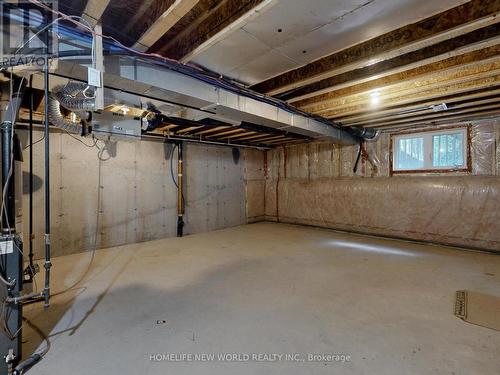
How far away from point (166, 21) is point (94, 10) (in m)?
0.42

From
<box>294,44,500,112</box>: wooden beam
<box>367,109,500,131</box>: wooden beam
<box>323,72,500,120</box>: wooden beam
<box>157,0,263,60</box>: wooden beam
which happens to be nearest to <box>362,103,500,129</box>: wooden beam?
<box>367,109,500,131</box>: wooden beam

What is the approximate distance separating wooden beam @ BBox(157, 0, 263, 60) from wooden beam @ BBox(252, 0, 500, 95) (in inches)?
41.4

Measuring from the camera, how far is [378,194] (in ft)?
15.2

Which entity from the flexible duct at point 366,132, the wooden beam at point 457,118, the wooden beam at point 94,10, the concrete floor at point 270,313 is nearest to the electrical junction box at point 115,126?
the wooden beam at point 94,10

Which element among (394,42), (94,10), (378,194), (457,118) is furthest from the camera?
(378,194)

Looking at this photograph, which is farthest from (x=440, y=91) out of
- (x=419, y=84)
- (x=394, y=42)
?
(x=394, y=42)

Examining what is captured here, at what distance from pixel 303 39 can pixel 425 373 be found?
2.27 metres

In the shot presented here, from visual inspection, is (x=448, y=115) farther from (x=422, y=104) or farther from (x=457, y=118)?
(x=422, y=104)

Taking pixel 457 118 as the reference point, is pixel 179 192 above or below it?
below

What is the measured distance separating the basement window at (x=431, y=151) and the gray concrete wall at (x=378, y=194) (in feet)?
0.40

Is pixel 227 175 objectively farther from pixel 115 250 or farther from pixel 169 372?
pixel 169 372

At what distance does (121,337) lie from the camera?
66.1 inches

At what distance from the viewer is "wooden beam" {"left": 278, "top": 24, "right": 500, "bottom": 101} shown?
1834mm

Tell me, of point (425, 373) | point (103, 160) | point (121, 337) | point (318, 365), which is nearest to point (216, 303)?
point (121, 337)
